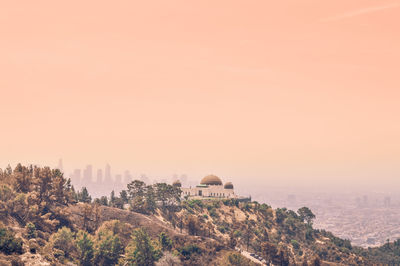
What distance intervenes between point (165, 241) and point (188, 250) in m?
6.39

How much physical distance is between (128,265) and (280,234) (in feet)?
256

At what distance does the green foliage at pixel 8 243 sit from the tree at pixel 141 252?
84.3 ft

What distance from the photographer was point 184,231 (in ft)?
437

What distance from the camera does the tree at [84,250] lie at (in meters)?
91.3

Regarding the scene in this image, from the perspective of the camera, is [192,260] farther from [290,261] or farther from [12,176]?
[12,176]

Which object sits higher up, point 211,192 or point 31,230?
point 211,192

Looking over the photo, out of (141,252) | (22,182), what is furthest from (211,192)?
(141,252)

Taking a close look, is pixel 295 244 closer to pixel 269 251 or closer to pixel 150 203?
pixel 269 251

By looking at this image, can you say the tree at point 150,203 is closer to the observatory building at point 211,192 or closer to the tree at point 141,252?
the observatory building at point 211,192

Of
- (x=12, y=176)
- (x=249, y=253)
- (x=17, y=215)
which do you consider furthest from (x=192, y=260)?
(x=12, y=176)

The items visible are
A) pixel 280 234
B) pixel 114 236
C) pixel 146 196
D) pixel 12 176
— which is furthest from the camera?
pixel 280 234

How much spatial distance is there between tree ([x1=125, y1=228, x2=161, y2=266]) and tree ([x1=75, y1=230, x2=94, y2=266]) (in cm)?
818

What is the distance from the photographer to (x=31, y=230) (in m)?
92.7

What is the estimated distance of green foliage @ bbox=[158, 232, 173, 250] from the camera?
108m
